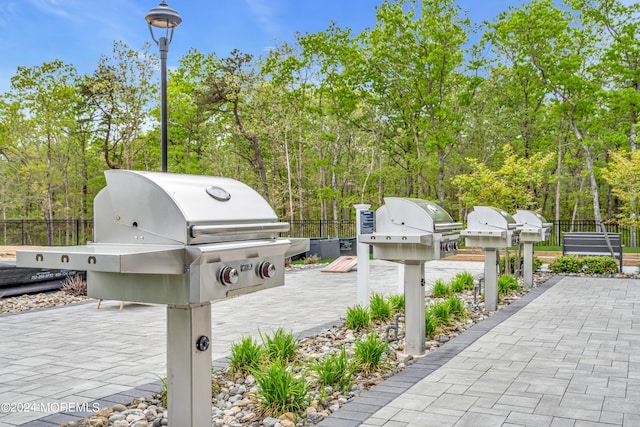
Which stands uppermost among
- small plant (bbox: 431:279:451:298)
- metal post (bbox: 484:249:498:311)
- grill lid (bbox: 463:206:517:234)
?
grill lid (bbox: 463:206:517:234)

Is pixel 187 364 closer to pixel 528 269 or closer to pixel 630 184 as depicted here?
pixel 528 269

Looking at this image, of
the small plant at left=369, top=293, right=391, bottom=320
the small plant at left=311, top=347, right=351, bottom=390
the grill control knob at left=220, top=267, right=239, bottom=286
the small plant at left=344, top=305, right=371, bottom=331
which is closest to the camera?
the grill control knob at left=220, top=267, right=239, bottom=286

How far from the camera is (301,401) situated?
342cm

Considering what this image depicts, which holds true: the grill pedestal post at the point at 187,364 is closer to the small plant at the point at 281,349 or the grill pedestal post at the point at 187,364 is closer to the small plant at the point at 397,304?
the small plant at the point at 281,349

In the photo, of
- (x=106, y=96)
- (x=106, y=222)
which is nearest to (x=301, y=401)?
(x=106, y=222)

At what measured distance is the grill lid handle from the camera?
2.24 meters

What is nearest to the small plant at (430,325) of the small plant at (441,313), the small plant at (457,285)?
the small plant at (441,313)

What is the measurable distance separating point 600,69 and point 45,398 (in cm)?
2314

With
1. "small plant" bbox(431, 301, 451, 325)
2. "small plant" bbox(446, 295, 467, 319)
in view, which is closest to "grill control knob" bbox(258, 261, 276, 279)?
"small plant" bbox(431, 301, 451, 325)

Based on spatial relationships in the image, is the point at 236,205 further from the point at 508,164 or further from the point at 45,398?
the point at 508,164

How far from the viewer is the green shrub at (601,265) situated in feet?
36.0

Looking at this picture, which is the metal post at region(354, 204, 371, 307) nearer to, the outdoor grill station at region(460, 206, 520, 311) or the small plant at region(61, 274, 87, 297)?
the outdoor grill station at region(460, 206, 520, 311)

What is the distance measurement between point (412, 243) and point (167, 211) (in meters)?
2.75

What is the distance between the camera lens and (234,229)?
2457 mm
